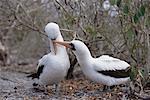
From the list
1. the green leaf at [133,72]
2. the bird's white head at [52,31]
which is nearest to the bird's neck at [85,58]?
the bird's white head at [52,31]

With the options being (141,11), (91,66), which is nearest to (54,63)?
(91,66)

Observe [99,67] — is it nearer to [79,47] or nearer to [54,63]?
[79,47]

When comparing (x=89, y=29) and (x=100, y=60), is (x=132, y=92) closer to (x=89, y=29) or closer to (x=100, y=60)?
(x=100, y=60)

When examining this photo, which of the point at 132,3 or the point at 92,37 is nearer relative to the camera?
the point at 132,3

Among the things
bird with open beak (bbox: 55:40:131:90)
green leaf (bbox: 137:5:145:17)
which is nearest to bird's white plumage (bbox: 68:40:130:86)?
bird with open beak (bbox: 55:40:131:90)

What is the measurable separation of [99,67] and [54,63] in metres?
0.69

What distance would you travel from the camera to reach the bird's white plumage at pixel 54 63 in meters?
7.45

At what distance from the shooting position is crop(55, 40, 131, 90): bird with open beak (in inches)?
294

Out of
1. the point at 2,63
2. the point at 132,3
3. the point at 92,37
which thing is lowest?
the point at 2,63

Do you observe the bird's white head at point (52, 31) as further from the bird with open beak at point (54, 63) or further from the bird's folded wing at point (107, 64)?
the bird's folded wing at point (107, 64)

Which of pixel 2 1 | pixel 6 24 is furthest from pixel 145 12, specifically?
pixel 6 24

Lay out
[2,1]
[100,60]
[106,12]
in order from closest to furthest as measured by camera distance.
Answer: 1. [100,60]
2. [106,12]
3. [2,1]

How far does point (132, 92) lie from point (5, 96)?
199 cm

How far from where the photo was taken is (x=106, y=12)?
891cm
